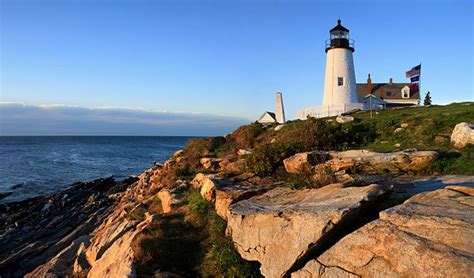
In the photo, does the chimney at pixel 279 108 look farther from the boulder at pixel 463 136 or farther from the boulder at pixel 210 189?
the boulder at pixel 210 189

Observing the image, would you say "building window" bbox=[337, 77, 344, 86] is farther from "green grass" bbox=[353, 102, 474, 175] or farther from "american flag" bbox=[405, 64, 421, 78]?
"green grass" bbox=[353, 102, 474, 175]

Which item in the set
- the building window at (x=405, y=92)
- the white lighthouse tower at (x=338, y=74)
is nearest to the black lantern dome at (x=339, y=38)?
the white lighthouse tower at (x=338, y=74)

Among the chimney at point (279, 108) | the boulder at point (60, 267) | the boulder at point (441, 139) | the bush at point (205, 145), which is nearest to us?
the boulder at point (60, 267)

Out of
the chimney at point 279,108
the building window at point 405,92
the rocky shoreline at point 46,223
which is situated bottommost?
the rocky shoreline at point 46,223

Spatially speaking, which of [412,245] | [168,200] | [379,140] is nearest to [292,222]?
[412,245]

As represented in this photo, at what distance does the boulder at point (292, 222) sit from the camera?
267 inches

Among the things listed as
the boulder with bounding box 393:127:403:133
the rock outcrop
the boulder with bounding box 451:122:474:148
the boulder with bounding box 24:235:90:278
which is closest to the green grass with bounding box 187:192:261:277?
the rock outcrop

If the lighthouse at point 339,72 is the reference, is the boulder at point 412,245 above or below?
below

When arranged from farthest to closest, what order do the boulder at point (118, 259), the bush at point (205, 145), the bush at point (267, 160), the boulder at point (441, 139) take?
the bush at point (205, 145)
the boulder at point (441, 139)
the bush at point (267, 160)
the boulder at point (118, 259)

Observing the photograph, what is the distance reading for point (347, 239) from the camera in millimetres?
6465

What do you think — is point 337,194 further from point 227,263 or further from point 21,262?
point 21,262

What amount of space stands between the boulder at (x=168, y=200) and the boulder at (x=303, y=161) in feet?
14.2

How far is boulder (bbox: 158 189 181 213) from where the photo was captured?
13164mm

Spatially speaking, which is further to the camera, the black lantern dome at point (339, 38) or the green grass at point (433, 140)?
the black lantern dome at point (339, 38)
